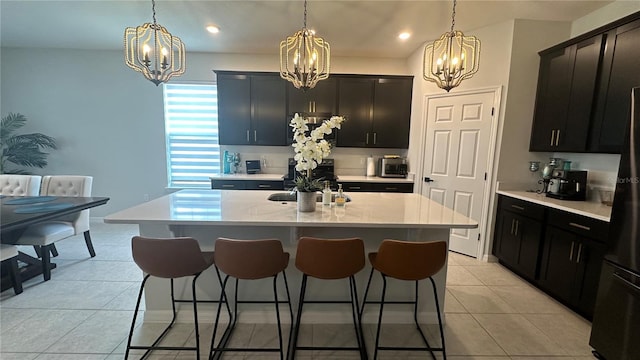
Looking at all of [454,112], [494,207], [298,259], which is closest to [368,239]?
[298,259]

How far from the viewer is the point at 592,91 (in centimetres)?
250

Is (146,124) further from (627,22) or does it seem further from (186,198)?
(627,22)

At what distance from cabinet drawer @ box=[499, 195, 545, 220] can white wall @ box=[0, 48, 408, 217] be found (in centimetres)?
217

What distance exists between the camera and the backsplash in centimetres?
453

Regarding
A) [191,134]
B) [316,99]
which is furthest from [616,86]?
[191,134]

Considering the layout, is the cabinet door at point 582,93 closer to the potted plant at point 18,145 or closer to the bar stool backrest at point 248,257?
the bar stool backrest at point 248,257

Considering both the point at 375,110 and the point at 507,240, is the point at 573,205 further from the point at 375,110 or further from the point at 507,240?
the point at 375,110

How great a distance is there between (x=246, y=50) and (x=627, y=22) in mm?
4349

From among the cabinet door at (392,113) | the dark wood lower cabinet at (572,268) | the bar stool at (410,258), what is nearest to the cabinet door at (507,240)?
the dark wood lower cabinet at (572,268)

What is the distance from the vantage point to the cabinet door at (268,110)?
4.15 metres

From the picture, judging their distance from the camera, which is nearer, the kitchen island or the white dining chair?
the kitchen island

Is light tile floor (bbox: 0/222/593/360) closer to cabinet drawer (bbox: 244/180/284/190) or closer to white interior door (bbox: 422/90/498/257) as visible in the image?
white interior door (bbox: 422/90/498/257)

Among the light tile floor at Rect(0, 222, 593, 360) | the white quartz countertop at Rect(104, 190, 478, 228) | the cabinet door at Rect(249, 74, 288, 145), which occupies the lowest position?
the light tile floor at Rect(0, 222, 593, 360)

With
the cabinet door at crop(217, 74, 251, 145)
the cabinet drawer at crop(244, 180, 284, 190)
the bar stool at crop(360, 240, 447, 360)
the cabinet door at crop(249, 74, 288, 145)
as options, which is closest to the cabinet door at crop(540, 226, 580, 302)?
the bar stool at crop(360, 240, 447, 360)
